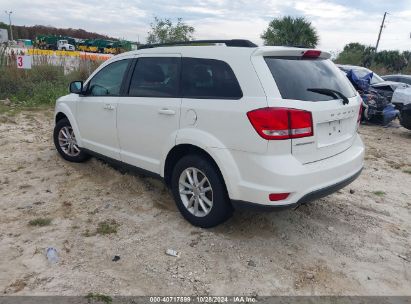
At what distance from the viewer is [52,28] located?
94.0 metres

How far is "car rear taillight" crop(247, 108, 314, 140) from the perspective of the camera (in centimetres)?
306

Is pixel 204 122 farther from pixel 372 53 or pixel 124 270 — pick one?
pixel 372 53

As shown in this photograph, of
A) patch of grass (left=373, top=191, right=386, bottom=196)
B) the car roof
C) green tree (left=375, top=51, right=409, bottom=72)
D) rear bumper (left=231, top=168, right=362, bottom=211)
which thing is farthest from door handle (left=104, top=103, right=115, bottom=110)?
green tree (left=375, top=51, right=409, bottom=72)

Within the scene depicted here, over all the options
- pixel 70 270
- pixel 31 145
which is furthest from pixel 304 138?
pixel 31 145

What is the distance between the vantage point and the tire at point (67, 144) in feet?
18.6

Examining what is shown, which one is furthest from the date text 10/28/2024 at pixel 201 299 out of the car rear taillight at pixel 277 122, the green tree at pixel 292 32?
the green tree at pixel 292 32

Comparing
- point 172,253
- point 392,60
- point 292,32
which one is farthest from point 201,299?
point 392,60

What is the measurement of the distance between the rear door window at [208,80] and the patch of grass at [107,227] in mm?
1518

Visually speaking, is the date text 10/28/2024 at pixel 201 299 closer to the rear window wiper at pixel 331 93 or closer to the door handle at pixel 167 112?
the door handle at pixel 167 112

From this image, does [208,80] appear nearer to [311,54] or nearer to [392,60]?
[311,54]

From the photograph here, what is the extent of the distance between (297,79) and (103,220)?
8.00 ft

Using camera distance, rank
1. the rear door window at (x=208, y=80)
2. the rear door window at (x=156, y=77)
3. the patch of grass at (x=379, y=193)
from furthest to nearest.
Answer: the patch of grass at (x=379, y=193) → the rear door window at (x=156, y=77) → the rear door window at (x=208, y=80)

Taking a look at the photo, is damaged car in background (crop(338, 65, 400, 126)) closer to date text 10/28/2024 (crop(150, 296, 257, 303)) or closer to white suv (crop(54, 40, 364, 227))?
white suv (crop(54, 40, 364, 227))

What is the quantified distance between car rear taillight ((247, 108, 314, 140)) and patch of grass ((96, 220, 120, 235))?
1818 millimetres
